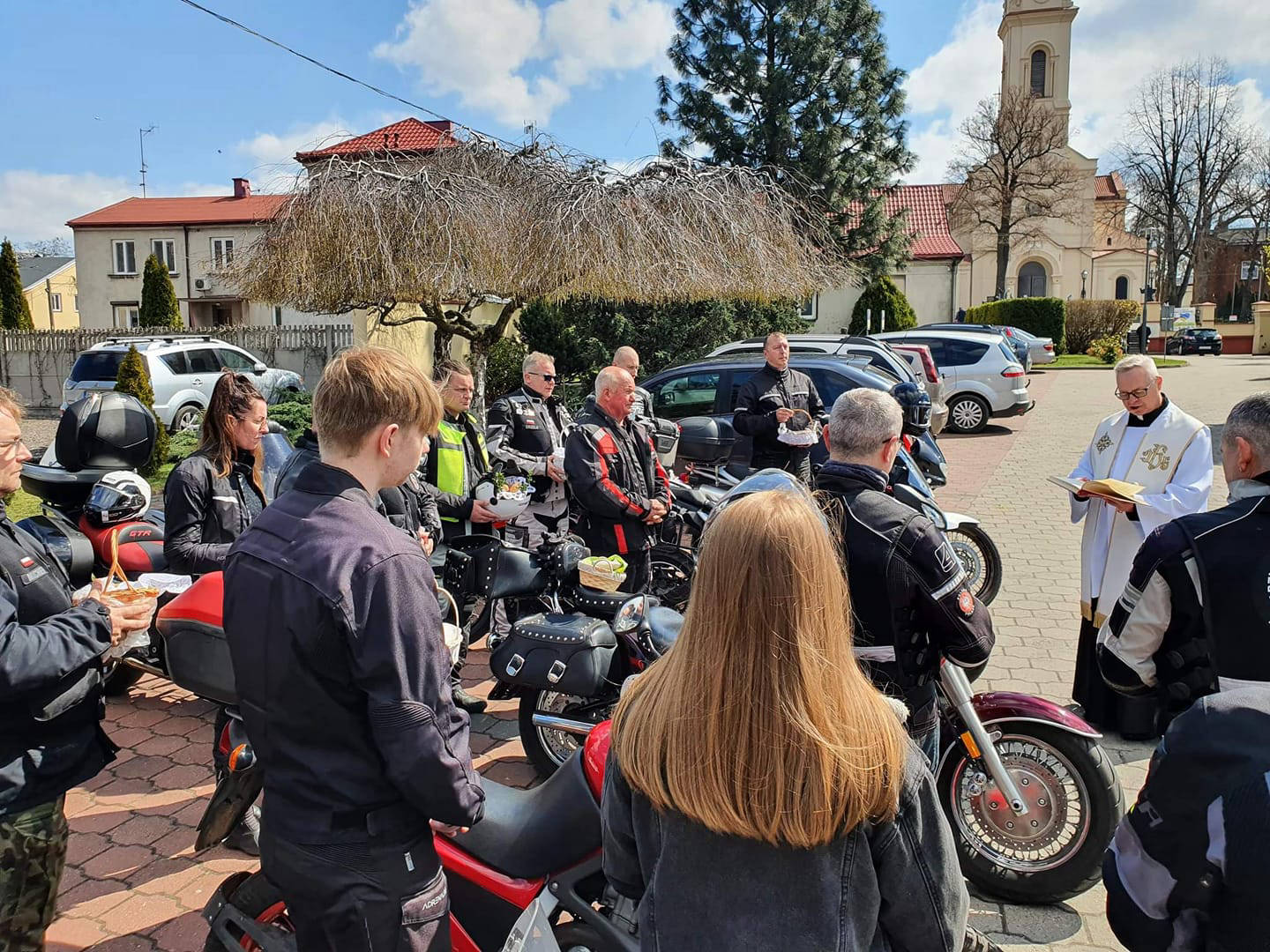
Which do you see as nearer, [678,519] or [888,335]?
[678,519]

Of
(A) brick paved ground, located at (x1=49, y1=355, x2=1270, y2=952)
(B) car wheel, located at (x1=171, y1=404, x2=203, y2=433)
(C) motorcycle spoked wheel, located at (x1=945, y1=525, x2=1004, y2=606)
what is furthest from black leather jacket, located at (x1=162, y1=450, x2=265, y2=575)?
(B) car wheel, located at (x1=171, y1=404, x2=203, y2=433)

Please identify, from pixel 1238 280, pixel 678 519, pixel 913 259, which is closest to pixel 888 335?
pixel 678 519

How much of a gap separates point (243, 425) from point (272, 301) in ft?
34.6

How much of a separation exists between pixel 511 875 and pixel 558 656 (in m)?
1.19

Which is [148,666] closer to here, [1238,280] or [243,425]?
[243,425]

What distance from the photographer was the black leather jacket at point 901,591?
2621 millimetres

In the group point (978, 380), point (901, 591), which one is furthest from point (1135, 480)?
point (978, 380)

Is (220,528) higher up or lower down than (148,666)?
higher up

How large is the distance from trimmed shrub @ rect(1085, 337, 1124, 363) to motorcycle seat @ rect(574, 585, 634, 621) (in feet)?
119

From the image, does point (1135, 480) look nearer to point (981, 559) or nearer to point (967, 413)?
point (981, 559)

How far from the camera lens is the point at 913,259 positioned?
43031 millimetres

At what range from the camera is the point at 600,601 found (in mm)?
3945

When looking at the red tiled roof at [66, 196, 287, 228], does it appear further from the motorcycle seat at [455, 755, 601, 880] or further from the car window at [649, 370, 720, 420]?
the motorcycle seat at [455, 755, 601, 880]

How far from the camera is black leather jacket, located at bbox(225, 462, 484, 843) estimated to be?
5.98ft
